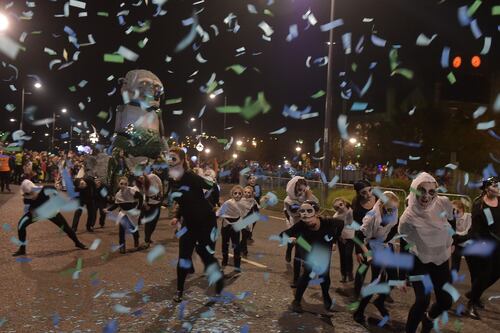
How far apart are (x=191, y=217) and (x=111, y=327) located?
1709mm

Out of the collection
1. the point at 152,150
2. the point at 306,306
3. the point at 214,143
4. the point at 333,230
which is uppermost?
the point at 214,143

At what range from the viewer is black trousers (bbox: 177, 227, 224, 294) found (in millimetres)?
6219

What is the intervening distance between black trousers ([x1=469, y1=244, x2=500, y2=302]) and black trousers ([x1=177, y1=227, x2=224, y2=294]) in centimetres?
301

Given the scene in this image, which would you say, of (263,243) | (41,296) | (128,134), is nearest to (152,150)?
(128,134)

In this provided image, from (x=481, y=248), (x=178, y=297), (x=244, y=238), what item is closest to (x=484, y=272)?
(x=481, y=248)

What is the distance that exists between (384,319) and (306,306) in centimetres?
96

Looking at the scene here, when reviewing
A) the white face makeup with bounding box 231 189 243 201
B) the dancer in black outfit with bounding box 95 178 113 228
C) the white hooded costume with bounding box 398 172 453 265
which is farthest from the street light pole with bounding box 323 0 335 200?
the white hooded costume with bounding box 398 172 453 265

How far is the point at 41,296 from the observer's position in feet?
20.3

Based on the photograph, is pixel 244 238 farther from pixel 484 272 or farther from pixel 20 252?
pixel 484 272

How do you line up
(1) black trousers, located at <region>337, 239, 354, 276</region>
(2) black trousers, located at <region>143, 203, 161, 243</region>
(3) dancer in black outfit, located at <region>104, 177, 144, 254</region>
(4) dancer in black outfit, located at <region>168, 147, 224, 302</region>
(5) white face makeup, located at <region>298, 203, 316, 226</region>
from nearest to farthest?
(5) white face makeup, located at <region>298, 203, 316, 226</region> → (4) dancer in black outfit, located at <region>168, 147, 224, 302</region> → (1) black trousers, located at <region>337, 239, 354, 276</region> → (3) dancer in black outfit, located at <region>104, 177, 144, 254</region> → (2) black trousers, located at <region>143, 203, 161, 243</region>

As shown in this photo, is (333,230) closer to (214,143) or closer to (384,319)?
(384,319)

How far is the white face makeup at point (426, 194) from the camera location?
16.3 feet

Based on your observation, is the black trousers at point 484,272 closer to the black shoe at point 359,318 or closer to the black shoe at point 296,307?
the black shoe at point 359,318

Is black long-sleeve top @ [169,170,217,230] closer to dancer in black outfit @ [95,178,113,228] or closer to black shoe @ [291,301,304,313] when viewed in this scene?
black shoe @ [291,301,304,313]
